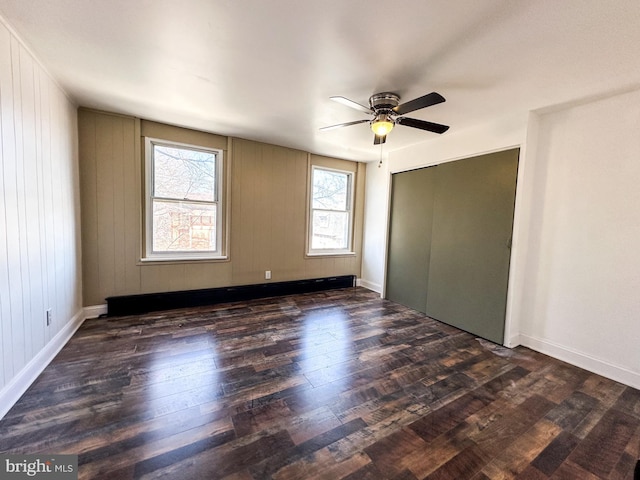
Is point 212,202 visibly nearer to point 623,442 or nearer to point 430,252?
point 430,252

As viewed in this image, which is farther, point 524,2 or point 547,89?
point 547,89

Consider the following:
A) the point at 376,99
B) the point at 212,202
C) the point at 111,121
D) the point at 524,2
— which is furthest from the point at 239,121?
the point at 524,2

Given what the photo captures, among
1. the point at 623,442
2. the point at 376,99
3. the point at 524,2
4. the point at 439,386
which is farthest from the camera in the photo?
the point at 376,99

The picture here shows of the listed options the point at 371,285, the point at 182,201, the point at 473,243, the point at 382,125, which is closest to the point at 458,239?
the point at 473,243

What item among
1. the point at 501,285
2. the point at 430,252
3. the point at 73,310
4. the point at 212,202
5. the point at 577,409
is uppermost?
the point at 212,202

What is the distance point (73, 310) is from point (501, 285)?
460 centimetres

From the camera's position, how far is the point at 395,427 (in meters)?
1.66

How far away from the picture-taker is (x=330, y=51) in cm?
183

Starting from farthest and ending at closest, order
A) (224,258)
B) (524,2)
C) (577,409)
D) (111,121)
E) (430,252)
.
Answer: (224,258)
(430,252)
(111,121)
(577,409)
(524,2)

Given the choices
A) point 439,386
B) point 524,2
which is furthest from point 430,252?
point 524,2

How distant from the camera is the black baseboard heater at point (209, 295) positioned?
10.7ft

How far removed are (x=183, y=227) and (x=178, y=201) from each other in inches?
A: 14.2

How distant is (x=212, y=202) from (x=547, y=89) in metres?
3.85

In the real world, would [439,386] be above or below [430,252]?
below
